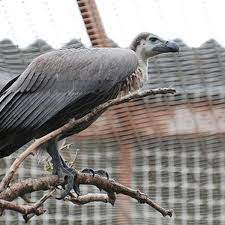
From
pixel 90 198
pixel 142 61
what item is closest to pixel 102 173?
pixel 90 198

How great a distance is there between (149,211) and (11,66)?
67 cm

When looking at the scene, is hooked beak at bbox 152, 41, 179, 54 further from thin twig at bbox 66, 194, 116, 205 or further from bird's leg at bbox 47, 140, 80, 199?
thin twig at bbox 66, 194, 116, 205

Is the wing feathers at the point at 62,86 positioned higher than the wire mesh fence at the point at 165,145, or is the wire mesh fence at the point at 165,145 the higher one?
the wing feathers at the point at 62,86

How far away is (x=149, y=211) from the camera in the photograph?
138 inches

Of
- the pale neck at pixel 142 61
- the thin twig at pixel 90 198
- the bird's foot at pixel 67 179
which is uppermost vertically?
the thin twig at pixel 90 198

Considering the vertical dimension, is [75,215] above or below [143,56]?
below

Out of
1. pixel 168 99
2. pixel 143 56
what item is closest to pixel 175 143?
pixel 168 99

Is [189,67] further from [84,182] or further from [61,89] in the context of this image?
[84,182]

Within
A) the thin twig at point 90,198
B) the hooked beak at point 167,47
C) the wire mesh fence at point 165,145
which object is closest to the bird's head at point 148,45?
the hooked beak at point 167,47

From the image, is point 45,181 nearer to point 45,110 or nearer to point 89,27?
point 45,110

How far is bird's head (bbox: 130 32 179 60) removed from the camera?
141 inches

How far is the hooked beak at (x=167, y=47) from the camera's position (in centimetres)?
346

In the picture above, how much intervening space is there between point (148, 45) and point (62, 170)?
29.7 inches

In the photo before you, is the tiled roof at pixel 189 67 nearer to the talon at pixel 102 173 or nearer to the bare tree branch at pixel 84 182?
the talon at pixel 102 173
